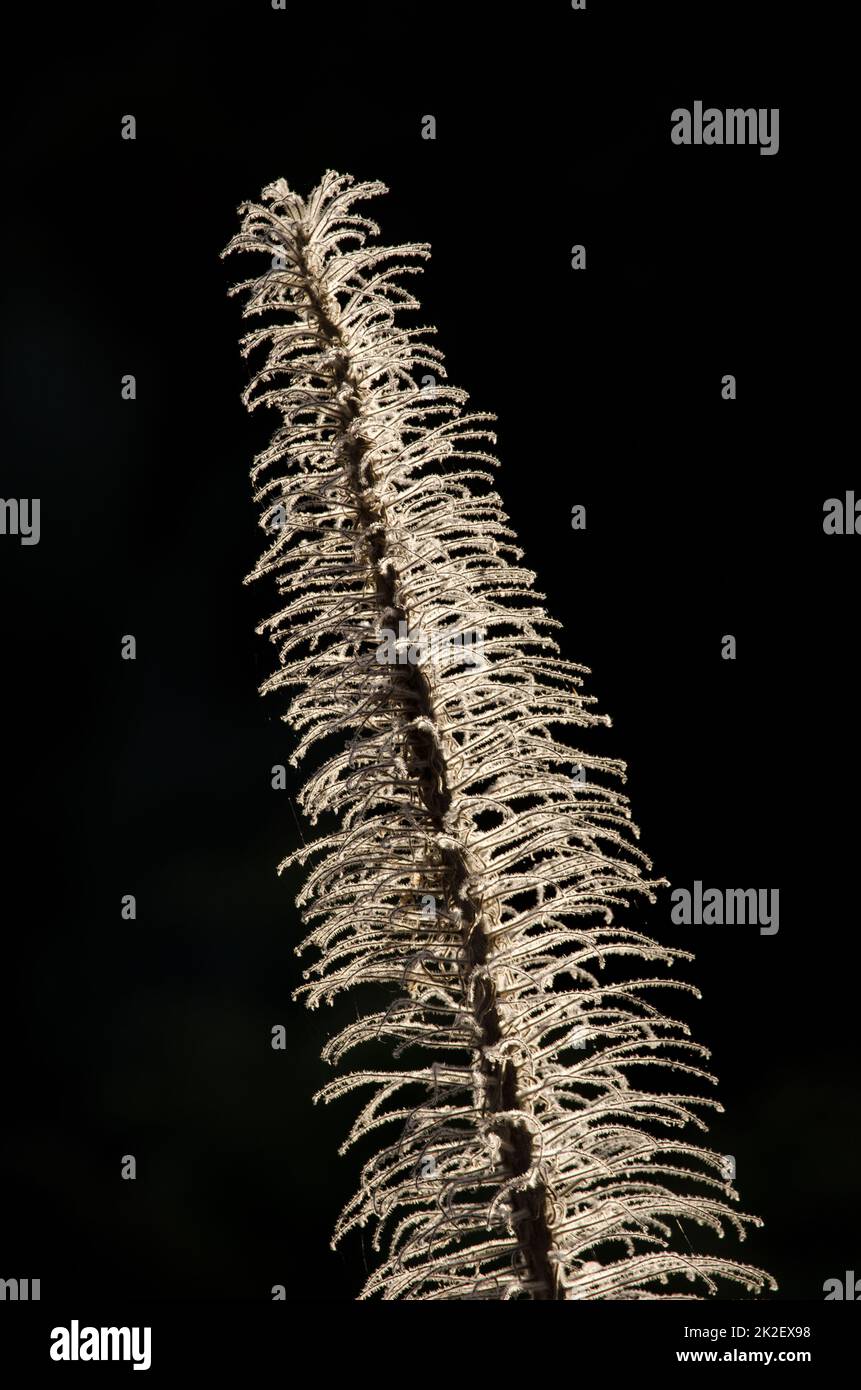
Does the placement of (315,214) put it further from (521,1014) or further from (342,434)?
(521,1014)

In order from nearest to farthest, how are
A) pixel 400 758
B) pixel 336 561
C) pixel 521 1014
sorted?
pixel 521 1014
pixel 400 758
pixel 336 561

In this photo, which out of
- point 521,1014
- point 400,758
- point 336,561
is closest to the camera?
point 521,1014

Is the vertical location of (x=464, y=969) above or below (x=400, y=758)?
below

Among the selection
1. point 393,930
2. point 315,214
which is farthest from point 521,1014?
point 315,214

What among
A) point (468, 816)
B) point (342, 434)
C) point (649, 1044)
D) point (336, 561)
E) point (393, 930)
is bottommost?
point (649, 1044)

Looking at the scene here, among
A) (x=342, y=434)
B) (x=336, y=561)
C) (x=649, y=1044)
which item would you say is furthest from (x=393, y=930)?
(x=342, y=434)

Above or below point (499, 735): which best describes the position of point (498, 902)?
below

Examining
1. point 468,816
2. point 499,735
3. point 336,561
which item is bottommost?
point 468,816
